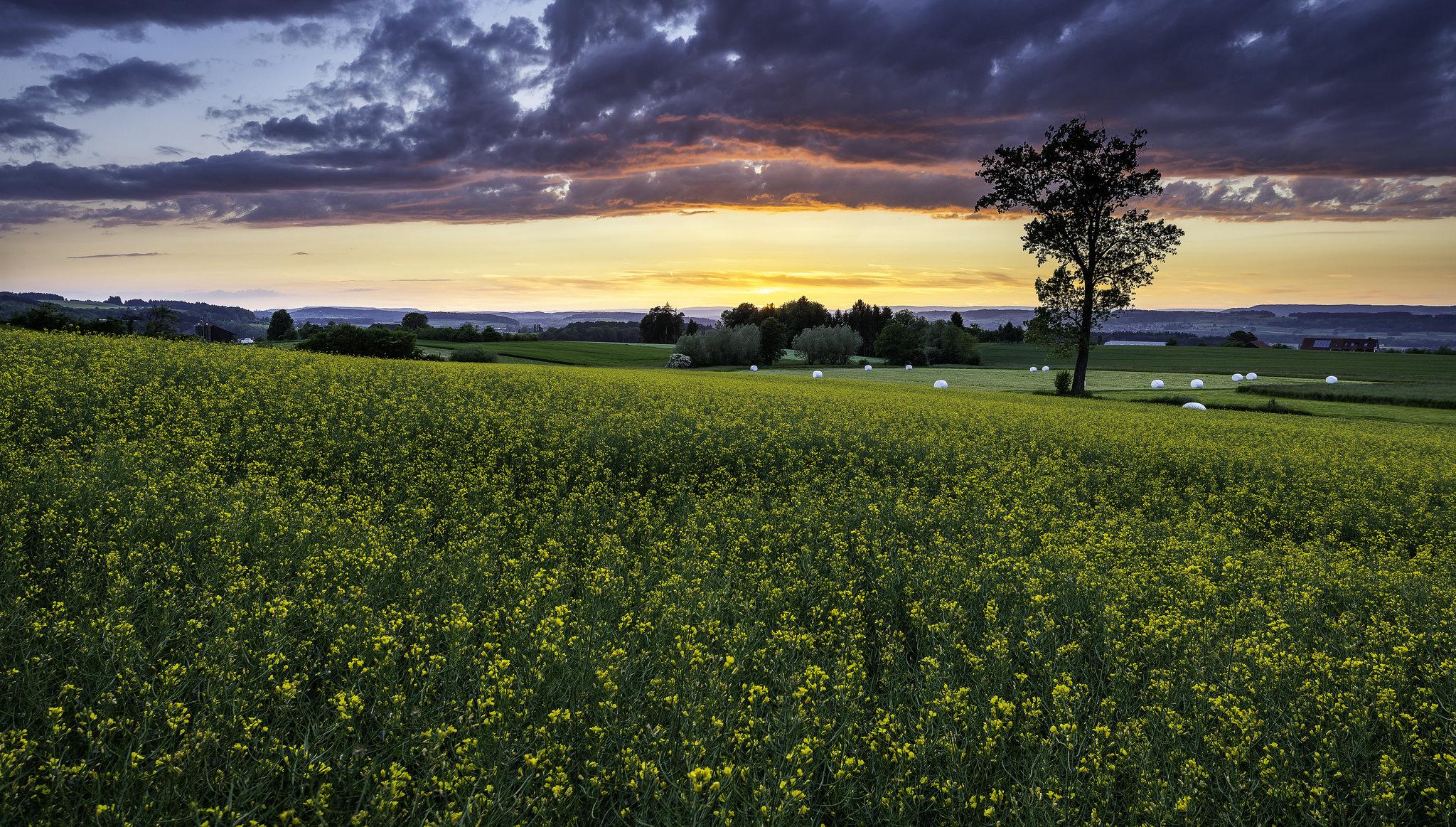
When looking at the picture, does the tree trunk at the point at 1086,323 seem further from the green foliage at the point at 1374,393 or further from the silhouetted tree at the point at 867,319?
the silhouetted tree at the point at 867,319

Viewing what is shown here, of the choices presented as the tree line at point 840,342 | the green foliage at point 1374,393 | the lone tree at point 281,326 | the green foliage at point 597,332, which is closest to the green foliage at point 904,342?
the tree line at point 840,342

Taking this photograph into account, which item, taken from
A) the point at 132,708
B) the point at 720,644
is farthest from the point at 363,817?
the point at 720,644

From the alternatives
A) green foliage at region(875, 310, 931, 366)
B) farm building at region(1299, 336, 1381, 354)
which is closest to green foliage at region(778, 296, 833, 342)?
green foliage at region(875, 310, 931, 366)

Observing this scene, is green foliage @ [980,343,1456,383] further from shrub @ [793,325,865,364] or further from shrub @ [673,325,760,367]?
shrub @ [673,325,760,367]

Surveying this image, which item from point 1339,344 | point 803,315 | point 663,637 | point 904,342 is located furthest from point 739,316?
point 663,637

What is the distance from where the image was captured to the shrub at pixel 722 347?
8700 cm

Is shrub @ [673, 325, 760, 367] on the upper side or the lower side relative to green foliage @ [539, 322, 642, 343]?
lower

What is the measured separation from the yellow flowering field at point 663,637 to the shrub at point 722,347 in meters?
74.3

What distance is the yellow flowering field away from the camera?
4.04 m

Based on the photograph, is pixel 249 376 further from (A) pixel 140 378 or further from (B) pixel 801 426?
(B) pixel 801 426

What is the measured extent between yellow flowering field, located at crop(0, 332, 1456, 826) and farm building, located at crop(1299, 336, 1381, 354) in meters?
120

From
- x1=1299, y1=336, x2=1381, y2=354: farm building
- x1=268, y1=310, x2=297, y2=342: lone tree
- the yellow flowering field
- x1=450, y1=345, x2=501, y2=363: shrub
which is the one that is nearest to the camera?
the yellow flowering field

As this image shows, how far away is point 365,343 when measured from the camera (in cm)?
5297

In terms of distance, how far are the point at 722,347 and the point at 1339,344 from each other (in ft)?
355
